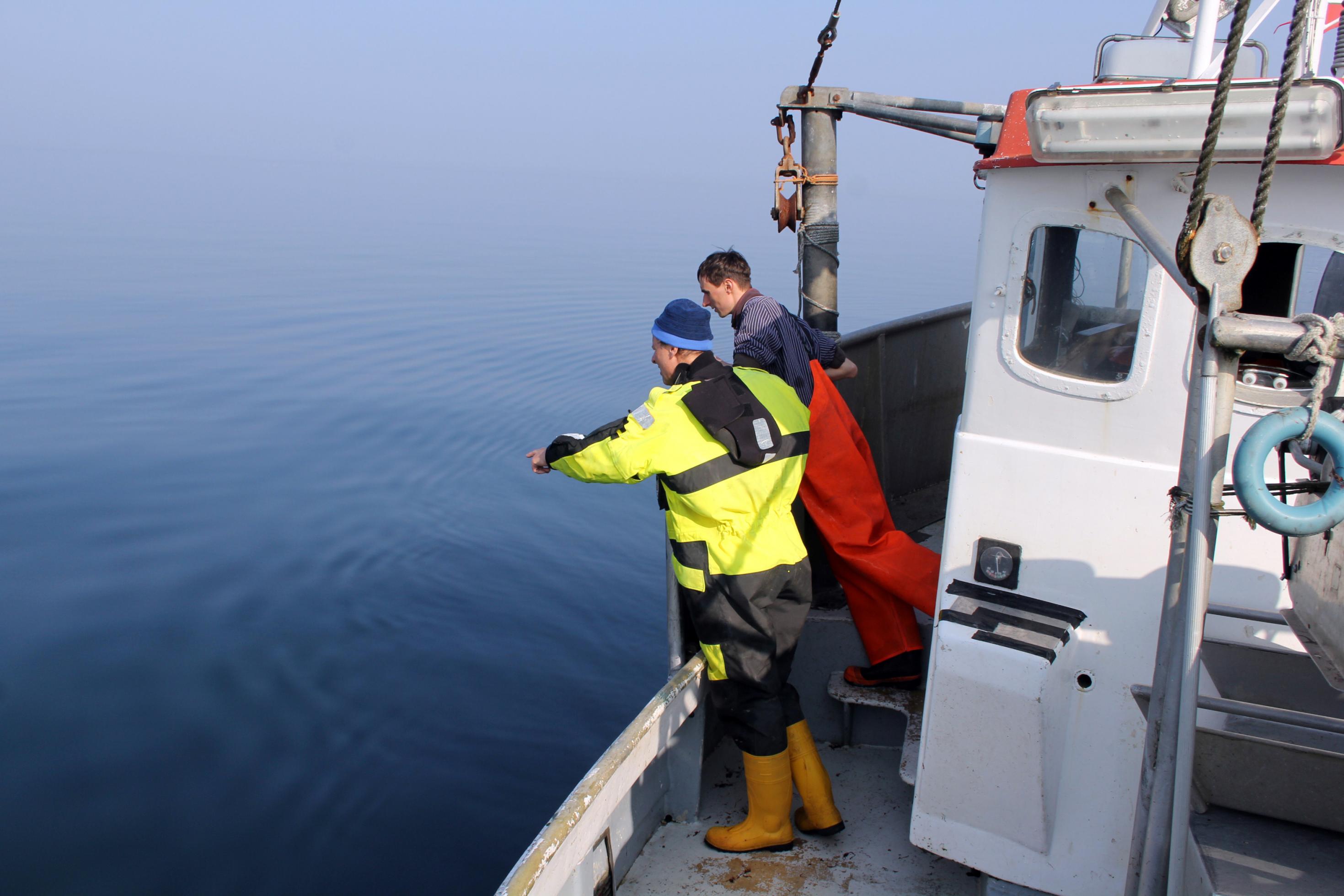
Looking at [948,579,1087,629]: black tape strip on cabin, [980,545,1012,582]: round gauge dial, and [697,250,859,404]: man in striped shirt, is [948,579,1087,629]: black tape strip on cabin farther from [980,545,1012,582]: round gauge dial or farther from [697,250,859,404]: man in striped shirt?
[697,250,859,404]: man in striped shirt

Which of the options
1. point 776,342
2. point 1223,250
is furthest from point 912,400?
point 1223,250

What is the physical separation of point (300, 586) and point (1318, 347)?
7.23 m

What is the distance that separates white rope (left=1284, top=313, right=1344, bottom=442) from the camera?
129 centimetres

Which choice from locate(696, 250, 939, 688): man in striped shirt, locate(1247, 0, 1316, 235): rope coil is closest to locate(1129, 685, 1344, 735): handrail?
locate(1247, 0, 1316, 235): rope coil

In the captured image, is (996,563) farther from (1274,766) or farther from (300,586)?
(300,586)

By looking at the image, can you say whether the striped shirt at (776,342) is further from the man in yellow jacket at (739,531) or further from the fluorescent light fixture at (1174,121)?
the fluorescent light fixture at (1174,121)

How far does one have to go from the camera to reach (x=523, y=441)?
11.6 m

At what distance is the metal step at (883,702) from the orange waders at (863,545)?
125 mm

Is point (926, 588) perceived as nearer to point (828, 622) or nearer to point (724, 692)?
point (828, 622)

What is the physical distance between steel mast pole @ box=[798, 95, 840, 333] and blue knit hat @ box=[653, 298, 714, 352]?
2151 mm

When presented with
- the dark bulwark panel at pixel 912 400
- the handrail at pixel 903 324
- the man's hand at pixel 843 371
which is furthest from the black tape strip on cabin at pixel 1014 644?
the dark bulwark panel at pixel 912 400

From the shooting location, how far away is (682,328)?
3.01m

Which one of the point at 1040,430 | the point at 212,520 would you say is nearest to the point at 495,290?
the point at 212,520

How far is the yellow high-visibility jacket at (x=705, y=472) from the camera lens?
2.74 meters
